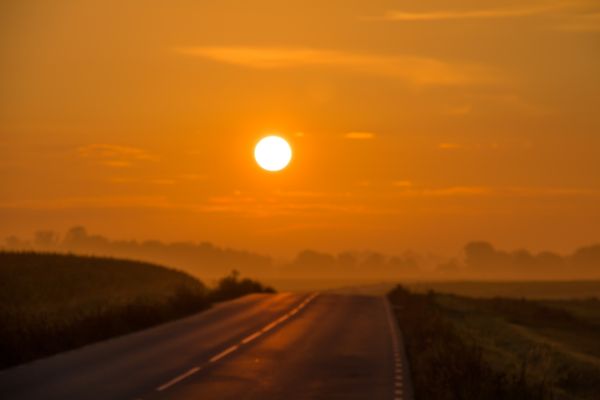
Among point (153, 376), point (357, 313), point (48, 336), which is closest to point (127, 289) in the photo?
point (357, 313)

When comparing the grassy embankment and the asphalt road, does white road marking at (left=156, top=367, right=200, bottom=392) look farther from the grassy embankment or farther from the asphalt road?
the grassy embankment

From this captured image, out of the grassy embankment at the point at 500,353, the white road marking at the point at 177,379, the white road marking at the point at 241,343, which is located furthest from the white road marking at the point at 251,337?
the white road marking at the point at 177,379

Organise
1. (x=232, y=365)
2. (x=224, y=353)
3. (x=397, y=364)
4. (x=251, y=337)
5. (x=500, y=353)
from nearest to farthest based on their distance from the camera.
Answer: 1. (x=232, y=365)
2. (x=397, y=364)
3. (x=224, y=353)
4. (x=500, y=353)
5. (x=251, y=337)

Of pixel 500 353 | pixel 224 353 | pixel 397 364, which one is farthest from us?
pixel 500 353

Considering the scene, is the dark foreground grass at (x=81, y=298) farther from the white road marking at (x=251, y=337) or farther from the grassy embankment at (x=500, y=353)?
the grassy embankment at (x=500, y=353)

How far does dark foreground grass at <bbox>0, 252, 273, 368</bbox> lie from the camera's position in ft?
97.3

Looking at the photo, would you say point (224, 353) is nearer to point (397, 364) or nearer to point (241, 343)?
point (241, 343)

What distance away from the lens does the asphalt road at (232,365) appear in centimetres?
2134

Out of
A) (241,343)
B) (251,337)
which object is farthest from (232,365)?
(251,337)

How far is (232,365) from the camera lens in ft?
87.6

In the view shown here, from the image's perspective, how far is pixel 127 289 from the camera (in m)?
61.5

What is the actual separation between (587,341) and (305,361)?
25858 millimetres

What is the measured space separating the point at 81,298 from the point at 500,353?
25.5 metres

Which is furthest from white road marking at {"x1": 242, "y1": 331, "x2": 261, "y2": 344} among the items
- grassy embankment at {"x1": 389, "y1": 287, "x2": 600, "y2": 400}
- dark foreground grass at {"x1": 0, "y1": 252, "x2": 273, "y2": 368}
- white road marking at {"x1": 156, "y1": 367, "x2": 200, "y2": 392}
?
white road marking at {"x1": 156, "y1": 367, "x2": 200, "y2": 392}
